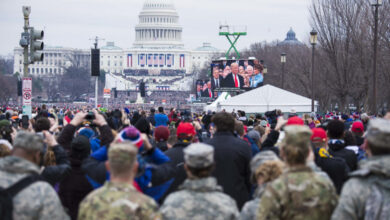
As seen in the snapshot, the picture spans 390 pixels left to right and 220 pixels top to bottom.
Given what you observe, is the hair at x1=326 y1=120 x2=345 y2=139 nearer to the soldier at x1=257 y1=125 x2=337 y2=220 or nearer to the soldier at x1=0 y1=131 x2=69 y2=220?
the soldier at x1=257 y1=125 x2=337 y2=220

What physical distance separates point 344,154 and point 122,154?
14.4 feet

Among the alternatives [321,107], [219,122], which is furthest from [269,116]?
[321,107]

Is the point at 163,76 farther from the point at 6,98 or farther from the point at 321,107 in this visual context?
the point at 321,107

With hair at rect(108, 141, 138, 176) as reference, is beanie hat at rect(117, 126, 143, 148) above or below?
above

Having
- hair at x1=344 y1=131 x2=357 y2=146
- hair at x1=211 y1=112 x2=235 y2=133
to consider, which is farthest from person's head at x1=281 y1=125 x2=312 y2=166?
hair at x1=344 y1=131 x2=357 y2=146

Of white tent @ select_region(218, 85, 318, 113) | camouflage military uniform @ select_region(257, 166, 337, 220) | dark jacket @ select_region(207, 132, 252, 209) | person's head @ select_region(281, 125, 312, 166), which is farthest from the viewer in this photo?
white tent @ select_region(218, 85, 318, 113)

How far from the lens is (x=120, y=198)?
17.3 feet

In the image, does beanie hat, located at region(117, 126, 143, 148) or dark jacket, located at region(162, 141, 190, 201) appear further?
dark jacket, located at region(162, 141, 190, 201)

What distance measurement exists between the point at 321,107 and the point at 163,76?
14251 centimetres

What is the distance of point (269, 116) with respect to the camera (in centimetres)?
1981

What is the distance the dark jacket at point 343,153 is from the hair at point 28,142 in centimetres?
421

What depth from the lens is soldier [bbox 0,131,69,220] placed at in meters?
5.55

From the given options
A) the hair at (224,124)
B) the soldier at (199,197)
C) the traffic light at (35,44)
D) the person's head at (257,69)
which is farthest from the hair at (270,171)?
the person's head at (257,69)

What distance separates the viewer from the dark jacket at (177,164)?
7.99 meters
